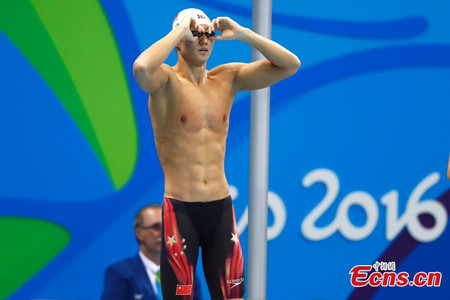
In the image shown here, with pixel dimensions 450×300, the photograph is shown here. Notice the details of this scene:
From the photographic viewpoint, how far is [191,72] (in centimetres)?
424

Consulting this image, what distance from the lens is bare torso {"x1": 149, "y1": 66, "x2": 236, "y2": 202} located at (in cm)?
411

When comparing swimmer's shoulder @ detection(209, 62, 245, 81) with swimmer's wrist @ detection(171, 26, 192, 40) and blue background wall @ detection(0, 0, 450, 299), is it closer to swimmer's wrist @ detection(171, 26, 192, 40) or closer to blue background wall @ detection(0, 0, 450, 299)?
swimmer's wrist @ detection(171, 26, 192, 40)

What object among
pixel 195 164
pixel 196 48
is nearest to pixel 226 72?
pixel 196 48

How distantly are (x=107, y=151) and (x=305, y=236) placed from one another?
77.8 inches

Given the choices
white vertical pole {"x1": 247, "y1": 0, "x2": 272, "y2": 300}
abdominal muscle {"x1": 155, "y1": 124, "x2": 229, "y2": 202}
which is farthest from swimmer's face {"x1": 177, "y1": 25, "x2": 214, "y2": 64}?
white vertical pole {"x1": 247, "y1": 0, "x2": 272, "y2": 300}

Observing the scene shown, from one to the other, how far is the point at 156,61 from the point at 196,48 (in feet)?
1.25

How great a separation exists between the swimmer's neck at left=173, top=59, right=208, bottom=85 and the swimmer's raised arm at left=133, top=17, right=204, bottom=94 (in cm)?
22

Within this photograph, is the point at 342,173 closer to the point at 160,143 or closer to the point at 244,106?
the point at 244,106

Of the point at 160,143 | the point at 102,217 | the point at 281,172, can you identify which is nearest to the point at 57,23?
the point at 102,217

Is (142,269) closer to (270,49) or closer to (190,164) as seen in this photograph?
(190,164)

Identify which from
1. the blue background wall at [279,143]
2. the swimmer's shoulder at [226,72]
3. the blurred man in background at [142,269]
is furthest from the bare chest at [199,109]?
the blue background wall at [279,143]

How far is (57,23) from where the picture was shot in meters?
6.62
